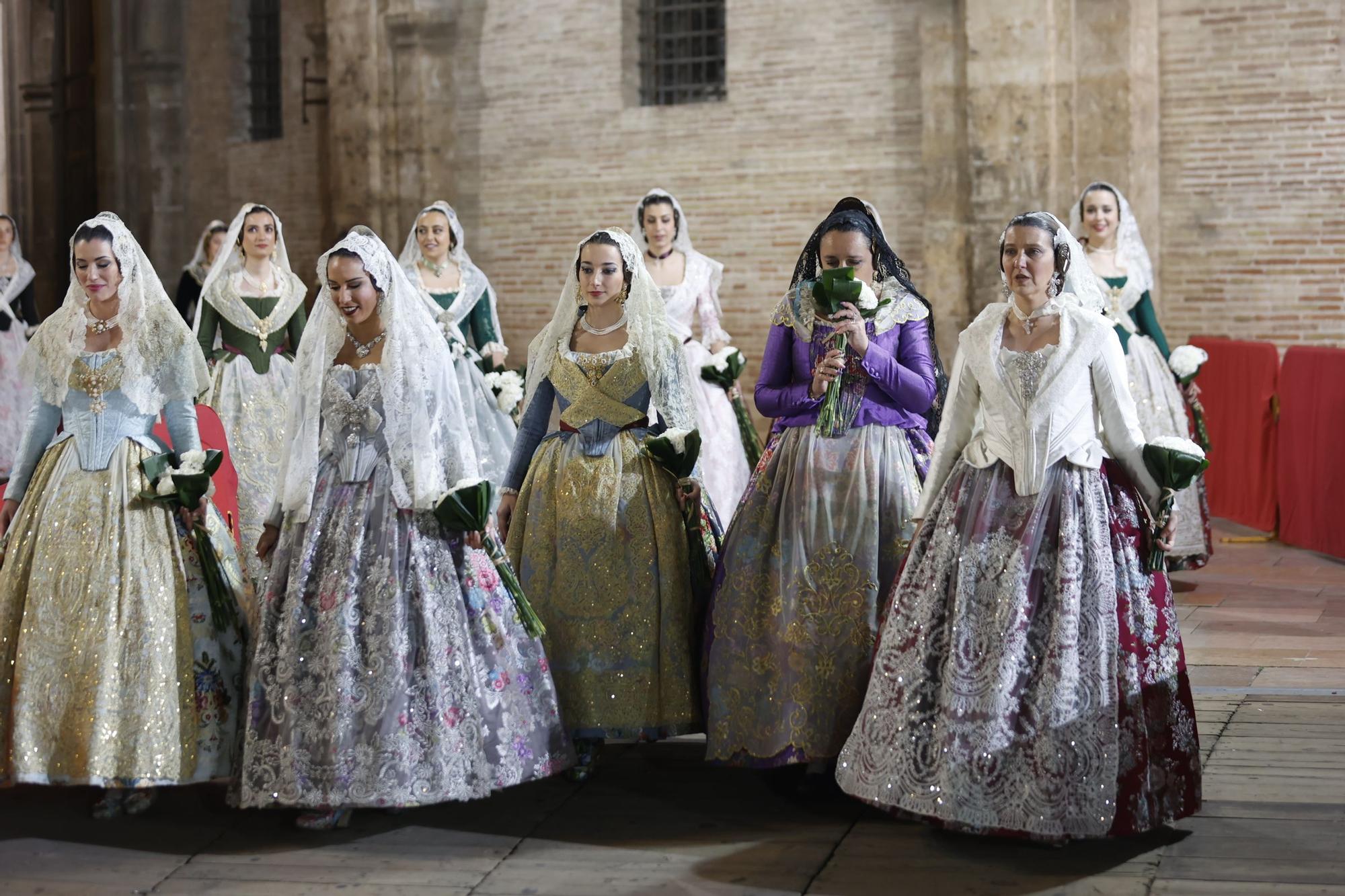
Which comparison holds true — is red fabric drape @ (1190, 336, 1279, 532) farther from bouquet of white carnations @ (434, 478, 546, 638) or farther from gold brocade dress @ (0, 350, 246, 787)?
gold brocade dress @ (0, 350, 246, 787)

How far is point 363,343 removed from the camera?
4730 millimetres

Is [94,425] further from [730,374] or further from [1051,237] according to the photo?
[730,374]

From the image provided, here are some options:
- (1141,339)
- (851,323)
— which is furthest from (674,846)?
(1141,339)

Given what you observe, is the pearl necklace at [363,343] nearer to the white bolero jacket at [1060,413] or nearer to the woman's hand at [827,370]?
the woman's hand at [827,370]

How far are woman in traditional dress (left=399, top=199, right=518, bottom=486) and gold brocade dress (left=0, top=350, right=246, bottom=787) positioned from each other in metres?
3.47

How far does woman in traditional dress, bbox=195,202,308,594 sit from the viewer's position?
7516 millimetres

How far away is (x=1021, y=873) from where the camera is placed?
13.4 feet

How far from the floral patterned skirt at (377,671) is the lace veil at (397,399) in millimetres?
64

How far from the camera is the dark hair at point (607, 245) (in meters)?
5.08

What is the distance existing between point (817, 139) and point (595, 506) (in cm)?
803

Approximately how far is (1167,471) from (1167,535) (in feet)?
0.56

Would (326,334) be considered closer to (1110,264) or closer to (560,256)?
(1110,264)

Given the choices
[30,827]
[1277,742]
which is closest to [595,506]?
[30,827]

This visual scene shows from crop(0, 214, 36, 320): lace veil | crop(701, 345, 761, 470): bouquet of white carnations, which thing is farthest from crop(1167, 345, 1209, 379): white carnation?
crop(0, 214, 36, 320): lace veil
